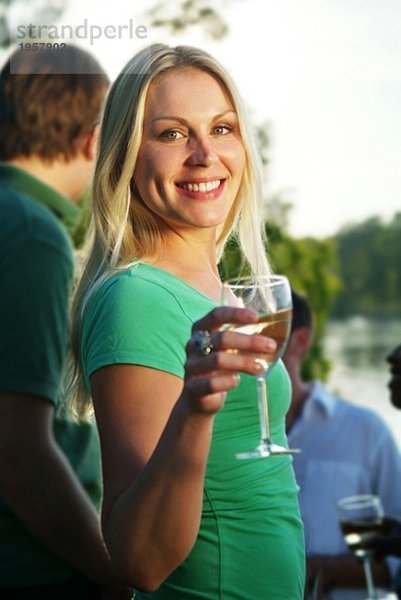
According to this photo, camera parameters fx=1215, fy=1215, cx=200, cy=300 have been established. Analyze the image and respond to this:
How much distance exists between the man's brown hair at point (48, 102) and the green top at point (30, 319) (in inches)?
10.6

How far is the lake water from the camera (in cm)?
1411

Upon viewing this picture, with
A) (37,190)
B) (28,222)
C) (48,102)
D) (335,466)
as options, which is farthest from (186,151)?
(335,466)

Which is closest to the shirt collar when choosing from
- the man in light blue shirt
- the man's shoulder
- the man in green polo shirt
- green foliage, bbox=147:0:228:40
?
the man in green polo shirt

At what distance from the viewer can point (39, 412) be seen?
2736 millimetres

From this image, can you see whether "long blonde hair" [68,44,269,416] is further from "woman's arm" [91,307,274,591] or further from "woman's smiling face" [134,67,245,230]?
"woman's arm" [91,307,274,591]

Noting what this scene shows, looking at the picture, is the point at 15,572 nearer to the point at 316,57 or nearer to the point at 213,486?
the point at 213,486

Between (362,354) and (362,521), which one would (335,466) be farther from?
(362,354)

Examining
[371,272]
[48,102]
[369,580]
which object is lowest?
[369,580]

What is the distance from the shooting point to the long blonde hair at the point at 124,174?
6.93 ft

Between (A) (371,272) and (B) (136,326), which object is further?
(A) (371,272)

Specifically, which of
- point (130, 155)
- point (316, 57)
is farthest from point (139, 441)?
point (316, 57)

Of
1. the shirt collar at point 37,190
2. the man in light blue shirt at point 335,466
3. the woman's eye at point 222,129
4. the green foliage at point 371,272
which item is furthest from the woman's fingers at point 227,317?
the green foliage at point 371,272

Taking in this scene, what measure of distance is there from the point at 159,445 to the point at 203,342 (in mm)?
195

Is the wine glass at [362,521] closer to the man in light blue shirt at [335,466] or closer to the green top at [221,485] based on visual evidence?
the man in light blue shirt at [335,466]
